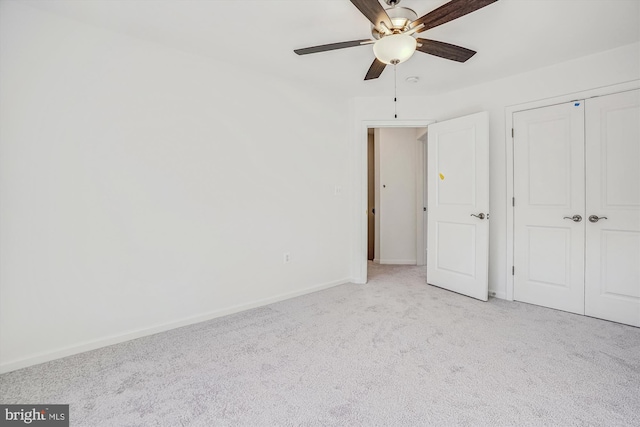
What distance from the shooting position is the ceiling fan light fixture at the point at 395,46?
5.89 feet

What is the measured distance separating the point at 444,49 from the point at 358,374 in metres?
2.25

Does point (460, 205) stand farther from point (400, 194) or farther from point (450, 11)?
point (450, 11)

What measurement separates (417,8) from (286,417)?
101 inches

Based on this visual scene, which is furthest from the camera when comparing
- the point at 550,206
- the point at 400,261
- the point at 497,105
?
the point at 400,261

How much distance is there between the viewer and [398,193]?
5.23m

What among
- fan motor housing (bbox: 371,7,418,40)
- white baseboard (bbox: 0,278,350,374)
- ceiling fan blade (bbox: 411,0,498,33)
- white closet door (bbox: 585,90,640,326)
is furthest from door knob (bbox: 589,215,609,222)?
white baseboard (bbox: 0,278,350,374)

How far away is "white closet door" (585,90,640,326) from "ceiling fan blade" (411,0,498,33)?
201 centimetres

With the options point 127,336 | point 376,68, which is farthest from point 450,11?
point 127,336

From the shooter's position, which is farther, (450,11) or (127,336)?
(127,336)

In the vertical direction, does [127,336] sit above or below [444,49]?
below

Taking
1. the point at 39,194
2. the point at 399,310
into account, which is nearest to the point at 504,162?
the point at 399,310

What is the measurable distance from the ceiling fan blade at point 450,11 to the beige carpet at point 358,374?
2113 millimetres

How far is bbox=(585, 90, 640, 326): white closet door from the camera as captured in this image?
256cm

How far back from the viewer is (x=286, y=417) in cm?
149
